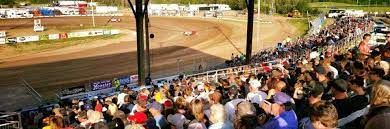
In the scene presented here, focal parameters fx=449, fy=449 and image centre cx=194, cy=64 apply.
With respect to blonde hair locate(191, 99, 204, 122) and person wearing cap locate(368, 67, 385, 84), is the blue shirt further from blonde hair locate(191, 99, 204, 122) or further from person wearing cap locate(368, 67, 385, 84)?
person wearing cap locate(368, 67, 385, 84)

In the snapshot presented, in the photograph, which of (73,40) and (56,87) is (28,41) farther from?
(56,87)

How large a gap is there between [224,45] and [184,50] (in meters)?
4.80

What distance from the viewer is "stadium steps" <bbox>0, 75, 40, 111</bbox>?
813 inches

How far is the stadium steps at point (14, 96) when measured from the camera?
20656 millimetres

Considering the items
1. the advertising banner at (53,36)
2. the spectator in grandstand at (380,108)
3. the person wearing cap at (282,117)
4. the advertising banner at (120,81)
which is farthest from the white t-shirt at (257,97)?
the advertising banner at (53,36)

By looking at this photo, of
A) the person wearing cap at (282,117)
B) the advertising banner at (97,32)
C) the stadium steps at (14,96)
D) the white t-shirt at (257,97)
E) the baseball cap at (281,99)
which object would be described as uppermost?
the baseball cap at (281,99)

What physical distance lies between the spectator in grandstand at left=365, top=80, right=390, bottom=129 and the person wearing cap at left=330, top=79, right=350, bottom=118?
1160mm

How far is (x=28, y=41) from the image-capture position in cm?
4028

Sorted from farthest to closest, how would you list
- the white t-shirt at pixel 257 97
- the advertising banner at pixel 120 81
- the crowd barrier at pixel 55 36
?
the crowd barrier at pixel 55 36
the advertising banner at pixel 120 81
the white t-shirt at pixel 257 97

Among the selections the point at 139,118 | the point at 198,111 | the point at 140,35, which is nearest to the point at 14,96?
the point at 140,35

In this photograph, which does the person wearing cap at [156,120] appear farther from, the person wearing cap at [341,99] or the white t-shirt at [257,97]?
the person wearing cap at [341,99]

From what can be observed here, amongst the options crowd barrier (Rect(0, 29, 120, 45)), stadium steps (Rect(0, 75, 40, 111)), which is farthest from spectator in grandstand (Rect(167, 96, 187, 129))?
crowd barrier (Rect(0, 29, 120, 45))

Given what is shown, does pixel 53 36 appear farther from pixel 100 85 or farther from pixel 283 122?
pixel 283 122

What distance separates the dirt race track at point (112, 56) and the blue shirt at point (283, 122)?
17.2m
